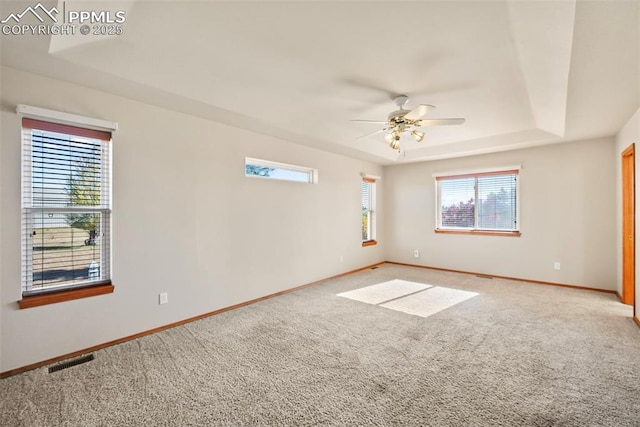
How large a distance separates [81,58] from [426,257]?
250 inches

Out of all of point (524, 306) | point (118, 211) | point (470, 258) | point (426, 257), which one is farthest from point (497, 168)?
point (118, 211)

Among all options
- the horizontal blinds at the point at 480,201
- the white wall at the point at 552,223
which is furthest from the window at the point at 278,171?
the horizontal blinds at the point at 480,201

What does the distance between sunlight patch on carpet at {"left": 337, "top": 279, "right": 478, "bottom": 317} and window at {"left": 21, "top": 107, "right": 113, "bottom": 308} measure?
319cm

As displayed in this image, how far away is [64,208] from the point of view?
258cm

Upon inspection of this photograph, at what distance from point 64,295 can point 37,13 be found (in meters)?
2.19

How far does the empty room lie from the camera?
198 cm

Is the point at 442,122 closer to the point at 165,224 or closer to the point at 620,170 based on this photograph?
the point at 620,170

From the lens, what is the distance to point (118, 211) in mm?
2863

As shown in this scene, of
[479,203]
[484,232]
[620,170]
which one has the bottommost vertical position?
[484,232]

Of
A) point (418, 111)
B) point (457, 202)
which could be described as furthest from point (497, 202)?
point (418, 111)

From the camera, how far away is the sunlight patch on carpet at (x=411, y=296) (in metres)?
3.86

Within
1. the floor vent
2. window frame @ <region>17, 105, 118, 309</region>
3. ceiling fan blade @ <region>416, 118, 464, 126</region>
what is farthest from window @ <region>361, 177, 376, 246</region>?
the floor vent

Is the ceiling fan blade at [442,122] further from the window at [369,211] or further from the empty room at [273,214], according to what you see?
the window at [369,211]

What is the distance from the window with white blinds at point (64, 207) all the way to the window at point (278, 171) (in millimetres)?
1728
